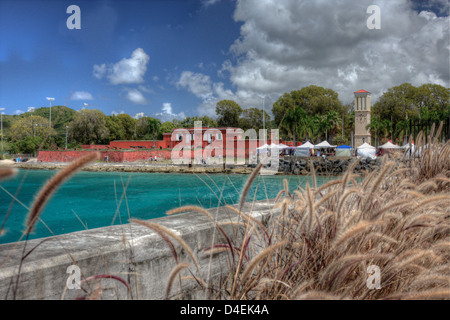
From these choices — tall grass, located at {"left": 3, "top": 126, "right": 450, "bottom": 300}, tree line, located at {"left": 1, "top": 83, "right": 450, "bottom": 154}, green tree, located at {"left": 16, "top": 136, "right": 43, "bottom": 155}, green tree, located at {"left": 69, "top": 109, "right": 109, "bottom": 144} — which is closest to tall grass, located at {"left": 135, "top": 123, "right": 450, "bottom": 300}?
tall grass, located at {"left": 3, "top": 126, "right": 450, "bottom": 300}

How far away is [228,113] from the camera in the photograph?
230ft

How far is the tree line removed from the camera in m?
52.5

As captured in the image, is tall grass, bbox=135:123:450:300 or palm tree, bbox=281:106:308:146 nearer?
tall grass, bbox=135:123:450:300

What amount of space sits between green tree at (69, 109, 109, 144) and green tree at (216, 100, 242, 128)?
74.3 ft

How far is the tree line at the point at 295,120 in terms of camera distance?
52500 mm

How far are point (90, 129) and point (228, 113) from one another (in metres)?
26.7

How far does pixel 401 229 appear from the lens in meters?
1.60

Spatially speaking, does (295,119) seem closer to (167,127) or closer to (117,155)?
(117,155)

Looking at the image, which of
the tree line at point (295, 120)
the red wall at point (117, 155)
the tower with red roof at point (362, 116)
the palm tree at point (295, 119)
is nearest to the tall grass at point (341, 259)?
the tree line at point (295, 120)

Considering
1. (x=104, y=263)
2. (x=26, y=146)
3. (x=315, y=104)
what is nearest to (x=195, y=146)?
(x=315, y=104)

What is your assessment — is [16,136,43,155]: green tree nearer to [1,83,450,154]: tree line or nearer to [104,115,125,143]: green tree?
[1,83,450,154]: tree line
